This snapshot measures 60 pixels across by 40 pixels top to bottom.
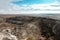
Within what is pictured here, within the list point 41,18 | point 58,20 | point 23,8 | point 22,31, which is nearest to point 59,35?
point 58,20

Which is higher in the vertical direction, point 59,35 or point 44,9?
point 44,9

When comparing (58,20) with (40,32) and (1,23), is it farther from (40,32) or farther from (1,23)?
(1,23)

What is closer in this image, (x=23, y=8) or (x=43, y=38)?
(x=43, y=38)

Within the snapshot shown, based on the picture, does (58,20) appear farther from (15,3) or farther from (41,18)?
(15,3)

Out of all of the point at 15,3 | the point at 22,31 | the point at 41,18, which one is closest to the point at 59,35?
the point at 41,18

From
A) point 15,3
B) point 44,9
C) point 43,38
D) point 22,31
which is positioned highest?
point 15,3

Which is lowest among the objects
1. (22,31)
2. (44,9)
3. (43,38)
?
(43,38)

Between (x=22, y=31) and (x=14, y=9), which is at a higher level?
(x=14, y=9)
